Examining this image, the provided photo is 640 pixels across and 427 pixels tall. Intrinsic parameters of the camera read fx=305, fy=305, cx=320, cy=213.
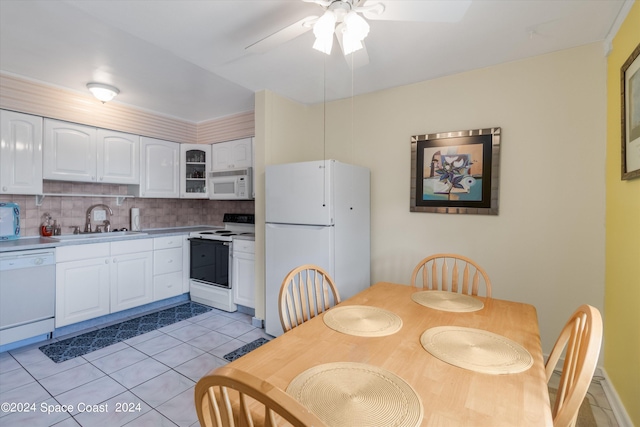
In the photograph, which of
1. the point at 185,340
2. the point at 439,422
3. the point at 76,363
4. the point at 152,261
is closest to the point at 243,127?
the point at 152,261

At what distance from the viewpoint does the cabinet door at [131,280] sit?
3.16m

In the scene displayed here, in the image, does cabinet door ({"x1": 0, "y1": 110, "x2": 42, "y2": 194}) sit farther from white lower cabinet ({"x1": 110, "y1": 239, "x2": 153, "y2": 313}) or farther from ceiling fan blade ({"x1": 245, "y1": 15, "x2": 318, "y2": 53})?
ceiling fan blade ({"x1": 245, "y1": 15, "x2": 318, "y2": 53})

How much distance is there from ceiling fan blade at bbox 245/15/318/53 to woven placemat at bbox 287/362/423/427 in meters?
1.52

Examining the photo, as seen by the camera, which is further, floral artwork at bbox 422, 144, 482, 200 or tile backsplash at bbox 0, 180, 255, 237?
tile backsplash at bbox 0, 180, 255, 237

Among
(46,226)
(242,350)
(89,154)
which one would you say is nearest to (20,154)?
(89,154)

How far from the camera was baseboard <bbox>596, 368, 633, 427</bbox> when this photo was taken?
1665mm

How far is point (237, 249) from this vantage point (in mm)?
3389

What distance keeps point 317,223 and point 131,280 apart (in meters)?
2.25

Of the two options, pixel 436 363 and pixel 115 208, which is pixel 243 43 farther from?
pixel 115 208

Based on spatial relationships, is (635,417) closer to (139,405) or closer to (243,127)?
(139,405)

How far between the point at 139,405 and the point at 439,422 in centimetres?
192

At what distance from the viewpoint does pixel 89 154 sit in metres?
3.25

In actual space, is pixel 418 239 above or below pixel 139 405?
above

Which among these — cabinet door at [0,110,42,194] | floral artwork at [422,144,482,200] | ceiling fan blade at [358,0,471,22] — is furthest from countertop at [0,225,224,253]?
ceiling fan blade at [358,0,471,22]
